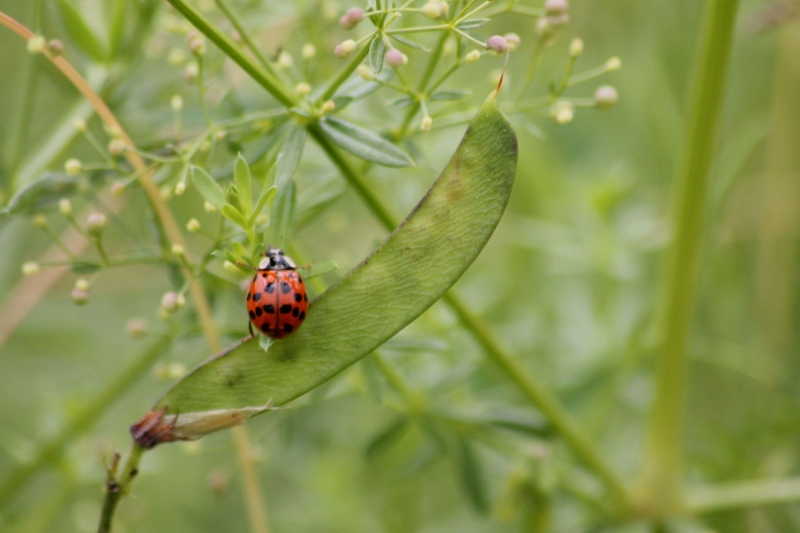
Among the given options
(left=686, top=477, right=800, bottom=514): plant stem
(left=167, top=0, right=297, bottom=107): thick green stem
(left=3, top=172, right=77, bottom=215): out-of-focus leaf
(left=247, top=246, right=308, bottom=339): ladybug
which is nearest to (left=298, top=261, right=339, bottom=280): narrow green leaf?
(left=247, top=246, right=308, bottom=339): ladybug

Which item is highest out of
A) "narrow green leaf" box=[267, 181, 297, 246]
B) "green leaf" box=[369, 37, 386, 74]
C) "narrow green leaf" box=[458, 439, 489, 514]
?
"green leaf" box=[369, 37, 386, 74]

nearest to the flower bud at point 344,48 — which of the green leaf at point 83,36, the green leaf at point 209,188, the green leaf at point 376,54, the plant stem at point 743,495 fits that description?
the green leaf at point 376,54

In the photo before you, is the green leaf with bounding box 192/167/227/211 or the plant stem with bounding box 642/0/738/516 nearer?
the green leaf with bounding box 192/167/227/211

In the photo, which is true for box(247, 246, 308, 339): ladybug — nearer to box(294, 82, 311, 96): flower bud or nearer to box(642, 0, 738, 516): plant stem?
box(294, 82, 311, 96): flower bud

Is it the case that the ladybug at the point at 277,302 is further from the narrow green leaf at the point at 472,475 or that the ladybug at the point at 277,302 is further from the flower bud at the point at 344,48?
the narrow green leaf at the point at 472,475

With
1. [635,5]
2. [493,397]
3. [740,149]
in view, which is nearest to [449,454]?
[493,397]

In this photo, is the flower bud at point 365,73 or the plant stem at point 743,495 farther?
the plant stem at point 743,495
